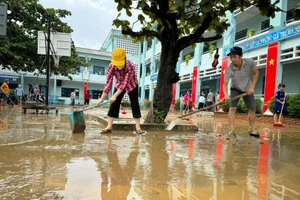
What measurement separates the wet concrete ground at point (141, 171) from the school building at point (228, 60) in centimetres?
245

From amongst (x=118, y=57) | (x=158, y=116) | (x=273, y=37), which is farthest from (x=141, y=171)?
(x=273, y=37)

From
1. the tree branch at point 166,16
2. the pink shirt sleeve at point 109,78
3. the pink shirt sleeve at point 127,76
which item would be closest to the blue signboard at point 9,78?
the tree branch at point 166,16

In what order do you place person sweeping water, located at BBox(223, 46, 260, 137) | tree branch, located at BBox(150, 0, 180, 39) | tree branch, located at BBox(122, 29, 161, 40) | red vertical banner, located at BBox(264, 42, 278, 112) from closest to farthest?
person sweeping water, located at BBox(223, 46, 260, 137) < tree branch, located at BBox(150, 0, 180, 39) < tree branch, located at BBox(122, 29, 161, 40) < red vertical banner, located at BBox(264, 42, 278, 112)

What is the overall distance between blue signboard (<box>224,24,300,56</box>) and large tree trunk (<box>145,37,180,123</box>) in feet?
26.0

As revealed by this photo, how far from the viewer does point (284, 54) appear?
1191 cm

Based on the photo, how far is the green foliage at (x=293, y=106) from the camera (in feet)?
31.5

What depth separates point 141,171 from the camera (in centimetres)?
227

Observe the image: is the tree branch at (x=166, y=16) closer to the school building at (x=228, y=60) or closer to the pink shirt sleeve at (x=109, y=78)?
the pink shirt sleeve at (x=109, y=78)

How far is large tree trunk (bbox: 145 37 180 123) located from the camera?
565 cm

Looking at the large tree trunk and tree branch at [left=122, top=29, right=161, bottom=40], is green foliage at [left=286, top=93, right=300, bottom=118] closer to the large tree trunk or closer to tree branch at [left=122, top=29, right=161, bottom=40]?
the large tree trunk

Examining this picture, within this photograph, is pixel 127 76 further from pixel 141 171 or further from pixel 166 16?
pixel 141 171

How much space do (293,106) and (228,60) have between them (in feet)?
21.7

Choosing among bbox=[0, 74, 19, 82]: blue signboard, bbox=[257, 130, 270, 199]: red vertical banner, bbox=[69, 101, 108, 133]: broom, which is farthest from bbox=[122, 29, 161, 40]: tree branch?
bbox=[0, 74, 19, 82]: blue signboard

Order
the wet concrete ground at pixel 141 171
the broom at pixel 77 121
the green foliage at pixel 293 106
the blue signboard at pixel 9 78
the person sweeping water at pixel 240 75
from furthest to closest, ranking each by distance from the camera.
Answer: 1. the blue signboard at pixel 9 78
2. the green foliage at pixel 293 106
3. the person sweeping water at pixel 240 75
4. the broom at pixel 77 121
5. the wet concrete ground at pixel 141 171
